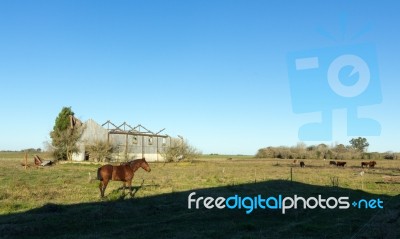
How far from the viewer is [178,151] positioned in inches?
2549

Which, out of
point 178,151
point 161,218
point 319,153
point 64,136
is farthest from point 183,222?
point 319,153

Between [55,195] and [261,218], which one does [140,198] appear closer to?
[55,195]

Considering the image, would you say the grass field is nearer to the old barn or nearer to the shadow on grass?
the shadow on grass

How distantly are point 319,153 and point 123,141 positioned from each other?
67339 mm

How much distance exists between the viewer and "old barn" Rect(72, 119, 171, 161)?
180 ft

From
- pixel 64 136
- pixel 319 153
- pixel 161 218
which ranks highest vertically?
pixel 64 136

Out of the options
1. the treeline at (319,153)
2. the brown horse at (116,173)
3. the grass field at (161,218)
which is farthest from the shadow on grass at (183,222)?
the treeline at (319,153)

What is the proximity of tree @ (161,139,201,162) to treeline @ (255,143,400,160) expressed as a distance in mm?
50124

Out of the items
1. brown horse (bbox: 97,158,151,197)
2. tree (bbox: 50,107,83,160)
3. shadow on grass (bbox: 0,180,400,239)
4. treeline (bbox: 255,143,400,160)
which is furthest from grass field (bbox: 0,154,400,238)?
treeline (bbox: 255,143,400,160)

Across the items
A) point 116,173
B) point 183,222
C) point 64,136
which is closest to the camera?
point 183,222

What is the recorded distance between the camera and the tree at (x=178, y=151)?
64250mm

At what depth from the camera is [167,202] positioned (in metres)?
17.3

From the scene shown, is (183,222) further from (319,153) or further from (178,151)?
(319,153)

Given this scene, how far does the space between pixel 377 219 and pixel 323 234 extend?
1.91m
